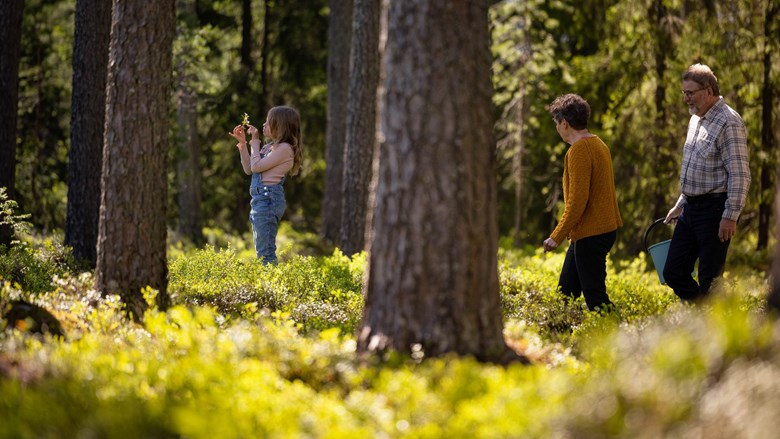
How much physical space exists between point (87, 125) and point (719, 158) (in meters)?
7.56

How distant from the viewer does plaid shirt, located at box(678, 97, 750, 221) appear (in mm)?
7113

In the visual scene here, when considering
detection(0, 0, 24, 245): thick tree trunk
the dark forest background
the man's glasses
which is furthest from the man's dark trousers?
detection(0, 0, 24, 245): thick tree trunk

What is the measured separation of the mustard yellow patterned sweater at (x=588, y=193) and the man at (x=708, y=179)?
0.63m

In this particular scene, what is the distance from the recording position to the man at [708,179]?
7141 millimetres

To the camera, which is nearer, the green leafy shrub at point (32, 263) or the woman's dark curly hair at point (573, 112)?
the woman's dark curly hair at point (573, 112)

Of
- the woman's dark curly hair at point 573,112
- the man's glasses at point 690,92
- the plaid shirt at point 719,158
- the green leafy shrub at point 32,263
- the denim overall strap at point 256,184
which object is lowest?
the green leafy shrub at point 32,263

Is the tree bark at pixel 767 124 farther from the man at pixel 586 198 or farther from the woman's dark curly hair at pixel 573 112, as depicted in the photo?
the woman's dark curly hair at pixel 573 112

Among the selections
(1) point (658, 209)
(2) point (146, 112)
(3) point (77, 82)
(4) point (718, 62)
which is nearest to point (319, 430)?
(2) point (146, 112)

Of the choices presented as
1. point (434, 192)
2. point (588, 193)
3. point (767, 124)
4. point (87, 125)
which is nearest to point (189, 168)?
point (87, 125)

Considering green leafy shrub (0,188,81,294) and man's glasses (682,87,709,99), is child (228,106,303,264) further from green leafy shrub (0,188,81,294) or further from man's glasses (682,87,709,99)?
man's glasses (682,87,709,99)

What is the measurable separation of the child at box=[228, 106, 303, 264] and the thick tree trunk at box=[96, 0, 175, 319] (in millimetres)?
2049

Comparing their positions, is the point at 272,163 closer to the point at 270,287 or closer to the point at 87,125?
the point at 270,287

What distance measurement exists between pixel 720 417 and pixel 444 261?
6.17 feet

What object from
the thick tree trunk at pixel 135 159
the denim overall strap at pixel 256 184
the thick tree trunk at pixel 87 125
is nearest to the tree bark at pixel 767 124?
the denim overall strap at pixel 256 184
